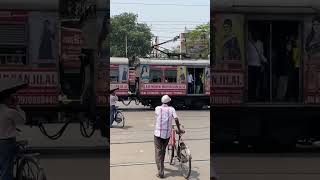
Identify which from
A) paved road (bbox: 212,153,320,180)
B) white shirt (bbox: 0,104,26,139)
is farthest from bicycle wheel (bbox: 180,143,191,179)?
white shirt (bbox: 0,104,26,139)

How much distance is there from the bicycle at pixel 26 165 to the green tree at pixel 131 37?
34.5m

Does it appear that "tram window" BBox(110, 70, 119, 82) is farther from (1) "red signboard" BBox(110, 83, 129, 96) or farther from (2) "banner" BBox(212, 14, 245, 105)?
(2) "banner" BBox(212, 14, 245, 105)

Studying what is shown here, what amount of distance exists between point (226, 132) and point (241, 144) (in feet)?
0.46

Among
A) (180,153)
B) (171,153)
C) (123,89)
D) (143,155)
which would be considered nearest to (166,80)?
(123,89)

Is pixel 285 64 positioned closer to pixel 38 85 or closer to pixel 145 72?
pixel 38 85

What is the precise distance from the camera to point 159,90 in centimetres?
1844

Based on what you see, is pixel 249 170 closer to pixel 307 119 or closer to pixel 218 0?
pixel 307 119

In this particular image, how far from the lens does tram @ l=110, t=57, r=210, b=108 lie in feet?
60.7

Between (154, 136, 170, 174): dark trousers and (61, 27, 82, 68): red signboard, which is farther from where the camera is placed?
(154, 136, 170, 174): dark trousers

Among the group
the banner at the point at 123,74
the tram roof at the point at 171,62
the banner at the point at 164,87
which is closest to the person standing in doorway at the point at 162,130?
the banner at the point at 164,87

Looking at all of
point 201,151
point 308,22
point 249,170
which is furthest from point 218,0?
point 201,151

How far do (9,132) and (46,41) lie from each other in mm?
642

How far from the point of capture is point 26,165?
3451 mm

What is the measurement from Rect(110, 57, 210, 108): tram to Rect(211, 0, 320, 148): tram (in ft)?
47.6
